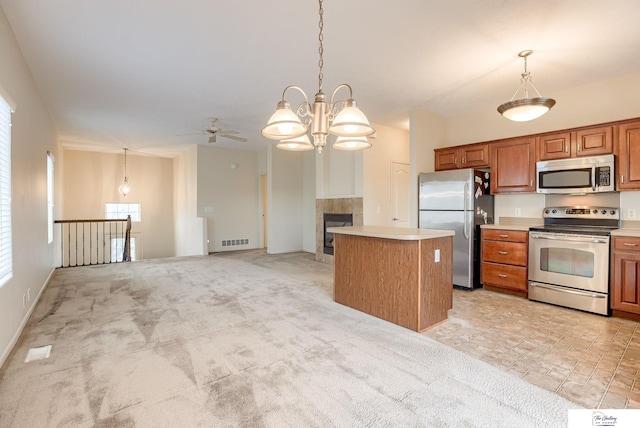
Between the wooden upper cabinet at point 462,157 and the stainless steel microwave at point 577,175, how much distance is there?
72cm

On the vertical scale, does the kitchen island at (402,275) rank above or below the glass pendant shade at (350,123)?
below

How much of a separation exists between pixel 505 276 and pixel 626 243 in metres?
Answer: 1.26

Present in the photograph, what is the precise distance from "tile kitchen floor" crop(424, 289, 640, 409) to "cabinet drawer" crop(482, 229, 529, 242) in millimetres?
805

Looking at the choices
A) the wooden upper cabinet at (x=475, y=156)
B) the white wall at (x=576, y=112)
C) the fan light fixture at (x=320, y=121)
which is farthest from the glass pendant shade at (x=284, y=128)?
the white wall at (x=576, y=112)

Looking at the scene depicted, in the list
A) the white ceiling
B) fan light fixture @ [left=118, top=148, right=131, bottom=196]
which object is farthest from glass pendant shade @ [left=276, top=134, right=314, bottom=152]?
fan light fixture @ [left=118, top=148, right=131, bottom=196]

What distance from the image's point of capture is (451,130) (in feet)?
17.6

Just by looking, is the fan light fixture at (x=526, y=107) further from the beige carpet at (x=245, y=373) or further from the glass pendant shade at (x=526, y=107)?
the beige carpet at (x=245, y=373)

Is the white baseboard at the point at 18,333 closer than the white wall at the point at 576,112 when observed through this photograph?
Yes

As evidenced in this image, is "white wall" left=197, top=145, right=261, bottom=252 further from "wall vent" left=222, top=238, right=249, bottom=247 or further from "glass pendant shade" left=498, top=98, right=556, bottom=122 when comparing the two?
"glass pendant shade" left=498, top=98, right=556, bottom=122

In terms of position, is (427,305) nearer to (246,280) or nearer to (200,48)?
(246,280)

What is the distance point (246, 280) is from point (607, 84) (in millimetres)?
5500

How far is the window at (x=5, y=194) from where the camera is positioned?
253cm

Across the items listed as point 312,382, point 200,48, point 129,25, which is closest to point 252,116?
point 200,48

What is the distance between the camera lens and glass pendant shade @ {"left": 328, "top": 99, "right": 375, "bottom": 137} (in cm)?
213
